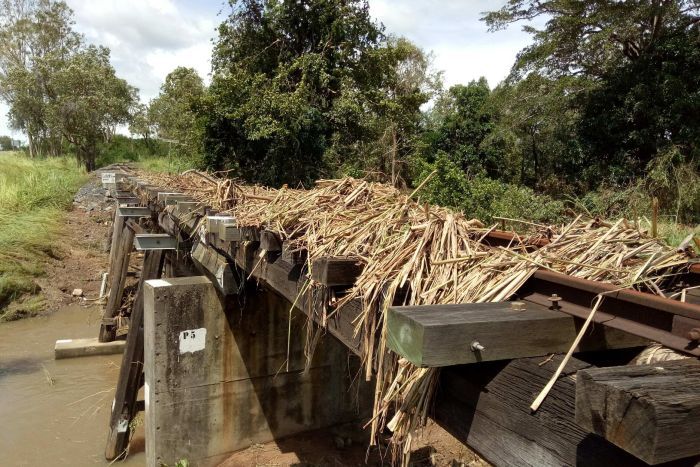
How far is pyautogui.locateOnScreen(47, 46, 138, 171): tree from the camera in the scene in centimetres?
2878

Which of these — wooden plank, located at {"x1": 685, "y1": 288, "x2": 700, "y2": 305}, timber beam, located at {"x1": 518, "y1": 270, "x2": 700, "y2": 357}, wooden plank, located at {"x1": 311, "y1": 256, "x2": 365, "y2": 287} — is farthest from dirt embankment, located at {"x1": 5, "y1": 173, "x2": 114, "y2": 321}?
wooden plank, located at {"x1": 685, "y1": 288, "x2": 700, "y2": 305}

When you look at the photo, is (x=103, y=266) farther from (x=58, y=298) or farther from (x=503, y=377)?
(x=503, y=377)

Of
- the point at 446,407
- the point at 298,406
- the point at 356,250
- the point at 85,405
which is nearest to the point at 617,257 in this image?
the point at 446,407

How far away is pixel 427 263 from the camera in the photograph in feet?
6.91

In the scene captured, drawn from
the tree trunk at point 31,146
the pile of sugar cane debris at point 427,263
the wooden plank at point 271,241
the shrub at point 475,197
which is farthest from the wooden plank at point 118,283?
the tree trunk at point 31,146

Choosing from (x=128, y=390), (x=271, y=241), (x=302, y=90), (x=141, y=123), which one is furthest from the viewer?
(x=141, y=123)

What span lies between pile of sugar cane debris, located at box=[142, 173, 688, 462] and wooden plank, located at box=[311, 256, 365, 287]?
5 centimetres

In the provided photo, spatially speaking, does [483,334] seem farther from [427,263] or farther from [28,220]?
[28,220]

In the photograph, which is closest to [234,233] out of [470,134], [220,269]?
[220,269]

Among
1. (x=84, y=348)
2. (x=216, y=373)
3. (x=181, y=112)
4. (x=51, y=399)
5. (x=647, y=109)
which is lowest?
(x=51, y=399)

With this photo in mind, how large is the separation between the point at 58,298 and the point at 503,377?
1408 cm

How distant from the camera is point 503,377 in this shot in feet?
4.92

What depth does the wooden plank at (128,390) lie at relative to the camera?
21.7ft

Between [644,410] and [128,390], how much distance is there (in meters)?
6.86
